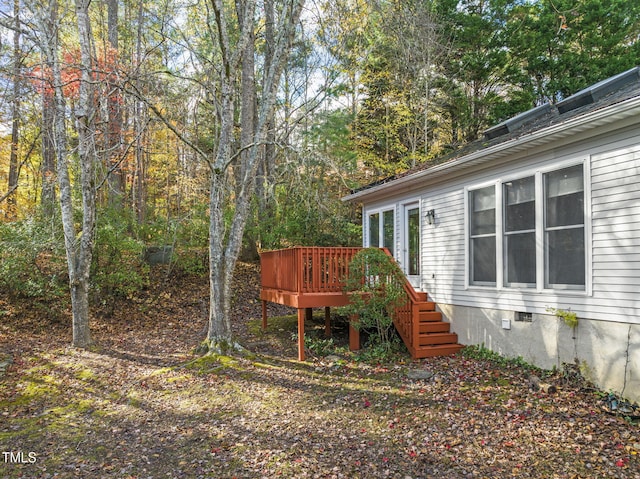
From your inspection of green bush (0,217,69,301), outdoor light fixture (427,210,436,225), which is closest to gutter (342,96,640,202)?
outdoor light fixture (427,210,436,225)

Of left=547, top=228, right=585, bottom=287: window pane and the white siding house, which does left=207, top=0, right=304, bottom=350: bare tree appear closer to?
the white siding house

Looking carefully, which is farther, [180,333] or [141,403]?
[180,333]

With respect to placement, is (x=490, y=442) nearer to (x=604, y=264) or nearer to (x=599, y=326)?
(x=599, y=326)

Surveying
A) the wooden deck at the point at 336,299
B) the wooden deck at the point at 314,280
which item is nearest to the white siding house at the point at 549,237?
the wooden deck at the point at 336,299

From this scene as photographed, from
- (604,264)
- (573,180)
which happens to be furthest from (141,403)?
(573,180)

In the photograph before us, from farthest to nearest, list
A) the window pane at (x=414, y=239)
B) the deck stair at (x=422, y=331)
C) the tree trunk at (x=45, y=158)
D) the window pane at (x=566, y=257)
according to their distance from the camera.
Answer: the tree trunk at (x=45, y=158), the window pane at (x=414, y=239), the deck stair at (x=422, y=331), the window pane at (x=566, y=257)

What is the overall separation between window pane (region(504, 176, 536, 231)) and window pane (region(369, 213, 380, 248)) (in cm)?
379

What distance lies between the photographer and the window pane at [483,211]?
6684 millimetres

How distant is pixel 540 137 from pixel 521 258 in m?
1.75

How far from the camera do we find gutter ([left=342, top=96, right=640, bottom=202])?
454 centimetres

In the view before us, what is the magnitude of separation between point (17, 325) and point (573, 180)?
10751mm

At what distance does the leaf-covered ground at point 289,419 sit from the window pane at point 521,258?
1.32 meters

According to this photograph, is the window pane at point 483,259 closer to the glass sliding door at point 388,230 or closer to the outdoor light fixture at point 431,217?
the outdoor light fixture at point 431,217

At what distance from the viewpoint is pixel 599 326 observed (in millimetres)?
4996
